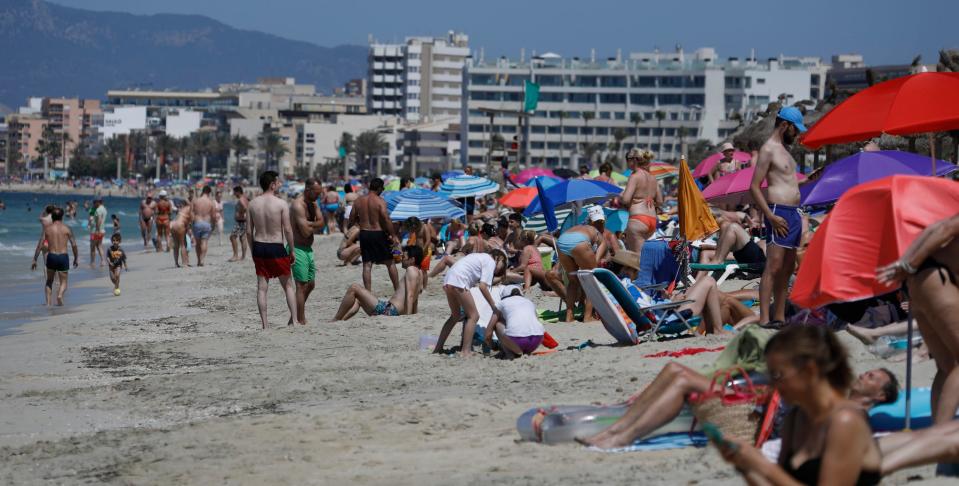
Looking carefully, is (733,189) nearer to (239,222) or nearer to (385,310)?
(385,310)

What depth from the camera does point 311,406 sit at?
799 centimetres

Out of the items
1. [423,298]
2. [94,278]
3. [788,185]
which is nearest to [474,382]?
[788,185]

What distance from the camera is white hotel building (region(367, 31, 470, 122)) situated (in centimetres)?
15250

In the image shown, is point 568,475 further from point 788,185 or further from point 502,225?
point 502,225

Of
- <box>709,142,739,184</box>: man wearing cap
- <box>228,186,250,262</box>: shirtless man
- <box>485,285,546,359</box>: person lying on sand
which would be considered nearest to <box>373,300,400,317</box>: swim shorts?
<box>485,285,546,359</box>: person lying on sand

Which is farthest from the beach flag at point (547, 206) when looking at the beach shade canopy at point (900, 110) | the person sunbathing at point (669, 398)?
the person sunbathing at point (669, 398)

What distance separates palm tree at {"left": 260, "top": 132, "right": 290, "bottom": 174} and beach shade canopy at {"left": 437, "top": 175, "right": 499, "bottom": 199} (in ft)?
412

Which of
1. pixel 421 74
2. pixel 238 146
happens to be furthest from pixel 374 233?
pixel 238 146

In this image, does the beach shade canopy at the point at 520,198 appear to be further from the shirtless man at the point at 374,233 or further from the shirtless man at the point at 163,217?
the shirtless man at the point at 163,217

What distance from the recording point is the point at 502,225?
1636 cm

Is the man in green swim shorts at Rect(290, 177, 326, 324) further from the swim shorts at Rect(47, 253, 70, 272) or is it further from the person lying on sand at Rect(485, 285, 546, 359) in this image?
the swim shorts at Rect(47, 253, 70, 272)

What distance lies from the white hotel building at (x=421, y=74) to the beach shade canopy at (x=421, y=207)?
131 meters

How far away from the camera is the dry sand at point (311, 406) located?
6094 mm

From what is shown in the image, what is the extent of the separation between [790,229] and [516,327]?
7.02ft
